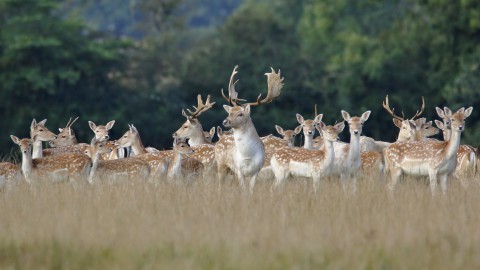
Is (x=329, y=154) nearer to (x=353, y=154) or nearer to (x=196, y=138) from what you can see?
(x=353, y=154)

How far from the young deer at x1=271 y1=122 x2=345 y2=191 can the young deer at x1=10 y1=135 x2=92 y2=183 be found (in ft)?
6.20

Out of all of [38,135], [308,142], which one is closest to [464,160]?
[308,142]

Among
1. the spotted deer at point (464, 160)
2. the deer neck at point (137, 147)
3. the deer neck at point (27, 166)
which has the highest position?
the deer neck at point (137, 147)

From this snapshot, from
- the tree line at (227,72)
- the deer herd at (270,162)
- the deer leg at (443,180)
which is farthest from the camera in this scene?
the tree line at (227,72)

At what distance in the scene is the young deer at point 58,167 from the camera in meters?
12.5

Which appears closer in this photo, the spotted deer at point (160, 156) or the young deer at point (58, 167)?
the young deer at point (58, 167)

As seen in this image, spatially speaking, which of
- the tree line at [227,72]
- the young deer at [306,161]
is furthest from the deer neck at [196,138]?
the tree line at [227,72]

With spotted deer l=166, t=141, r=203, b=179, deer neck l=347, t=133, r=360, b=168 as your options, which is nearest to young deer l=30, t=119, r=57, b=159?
spotted deer l=166, t=141, r=203, b=179

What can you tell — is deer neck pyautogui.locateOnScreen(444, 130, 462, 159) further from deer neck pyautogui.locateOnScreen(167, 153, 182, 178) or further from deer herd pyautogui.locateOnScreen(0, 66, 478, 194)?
deer neck pyautogui.locateOnScreen(167, 153, 182, 178)

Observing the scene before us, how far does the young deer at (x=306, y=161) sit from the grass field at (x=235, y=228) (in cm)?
87

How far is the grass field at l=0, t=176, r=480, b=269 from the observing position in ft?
26.9

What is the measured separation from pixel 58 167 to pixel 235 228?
4018mm

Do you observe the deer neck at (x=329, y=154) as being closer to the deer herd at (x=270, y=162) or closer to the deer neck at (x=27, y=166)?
the deer herd at (x=270, y=162)

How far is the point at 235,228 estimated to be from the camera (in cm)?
900
